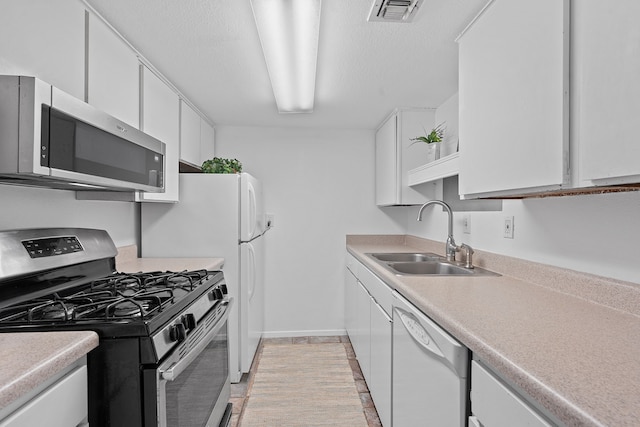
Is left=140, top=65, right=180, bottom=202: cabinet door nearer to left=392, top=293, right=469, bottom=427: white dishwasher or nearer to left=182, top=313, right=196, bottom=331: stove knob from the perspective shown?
left=182, top=313, right=196, bottom=331: stove knob

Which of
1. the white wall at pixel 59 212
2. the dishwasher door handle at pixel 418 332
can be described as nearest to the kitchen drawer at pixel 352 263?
the dishwasher door handle at pixel 418 332

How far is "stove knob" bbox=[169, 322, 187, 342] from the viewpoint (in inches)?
46.7

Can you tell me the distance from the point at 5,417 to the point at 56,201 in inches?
52.6

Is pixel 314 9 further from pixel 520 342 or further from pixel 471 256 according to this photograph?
pixel 471 256

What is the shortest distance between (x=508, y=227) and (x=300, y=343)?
232 centimetres

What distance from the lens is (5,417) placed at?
27.7 inches

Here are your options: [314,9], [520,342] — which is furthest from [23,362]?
[314,9]

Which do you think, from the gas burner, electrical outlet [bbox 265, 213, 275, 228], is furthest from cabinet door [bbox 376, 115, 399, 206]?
the gas burner

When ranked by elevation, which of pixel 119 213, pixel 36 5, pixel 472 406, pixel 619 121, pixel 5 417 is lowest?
pixel 472 406

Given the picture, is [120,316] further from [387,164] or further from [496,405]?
[387,164]

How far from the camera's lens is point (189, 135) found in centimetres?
289

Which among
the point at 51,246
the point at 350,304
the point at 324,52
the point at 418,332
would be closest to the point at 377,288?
the point at 418,332

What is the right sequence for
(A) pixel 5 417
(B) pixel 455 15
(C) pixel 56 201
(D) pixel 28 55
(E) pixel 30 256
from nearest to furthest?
1. (A) pixel 5 417
2. (D) pixel 28 55
3. (E) pixel 30 256
4. (B) pixel 455 15
5. (C) pixel 56 201

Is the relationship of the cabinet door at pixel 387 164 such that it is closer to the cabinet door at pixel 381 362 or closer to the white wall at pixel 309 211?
the white wall at pixel 309 211
